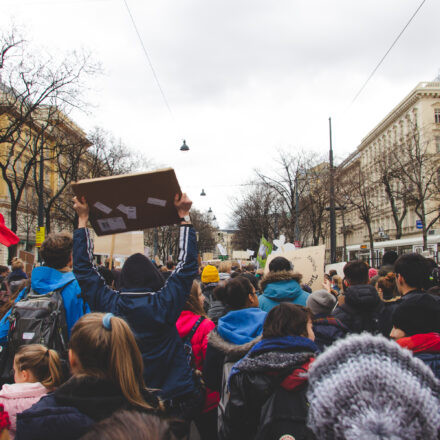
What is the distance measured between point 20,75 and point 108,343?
678 inches

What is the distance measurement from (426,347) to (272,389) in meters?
0.96

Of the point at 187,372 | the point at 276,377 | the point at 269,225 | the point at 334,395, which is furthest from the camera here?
the point at 269,225

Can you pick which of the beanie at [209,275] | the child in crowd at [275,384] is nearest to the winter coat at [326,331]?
the child in crowd at [275,384]

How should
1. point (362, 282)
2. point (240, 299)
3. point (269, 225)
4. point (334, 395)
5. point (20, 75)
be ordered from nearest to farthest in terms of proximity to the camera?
point (334, 395) < point (240, 299) < point (362, 282) < point (20, 75) < point (269, 225)

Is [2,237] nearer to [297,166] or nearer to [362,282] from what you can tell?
[362,282]

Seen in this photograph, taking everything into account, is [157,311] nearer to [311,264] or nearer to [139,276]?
[139,276]

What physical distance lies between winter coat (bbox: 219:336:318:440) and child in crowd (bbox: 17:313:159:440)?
541mm

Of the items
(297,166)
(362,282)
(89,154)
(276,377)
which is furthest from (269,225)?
(276,377)

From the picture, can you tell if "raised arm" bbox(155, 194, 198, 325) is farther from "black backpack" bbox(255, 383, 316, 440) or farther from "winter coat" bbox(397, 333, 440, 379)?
"winter coat" bbox(397, 333, 440, 379)

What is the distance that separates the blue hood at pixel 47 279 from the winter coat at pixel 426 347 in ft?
7.71

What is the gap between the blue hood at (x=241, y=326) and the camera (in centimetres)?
332

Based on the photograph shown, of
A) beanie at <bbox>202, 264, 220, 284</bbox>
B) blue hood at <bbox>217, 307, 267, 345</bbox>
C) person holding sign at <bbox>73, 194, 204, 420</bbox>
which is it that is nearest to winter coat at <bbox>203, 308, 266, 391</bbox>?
blue hood at <bbox>217, 307, 267, 345</bbox>

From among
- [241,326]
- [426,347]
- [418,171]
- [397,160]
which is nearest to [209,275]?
[241,326]

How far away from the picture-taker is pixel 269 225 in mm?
43875
